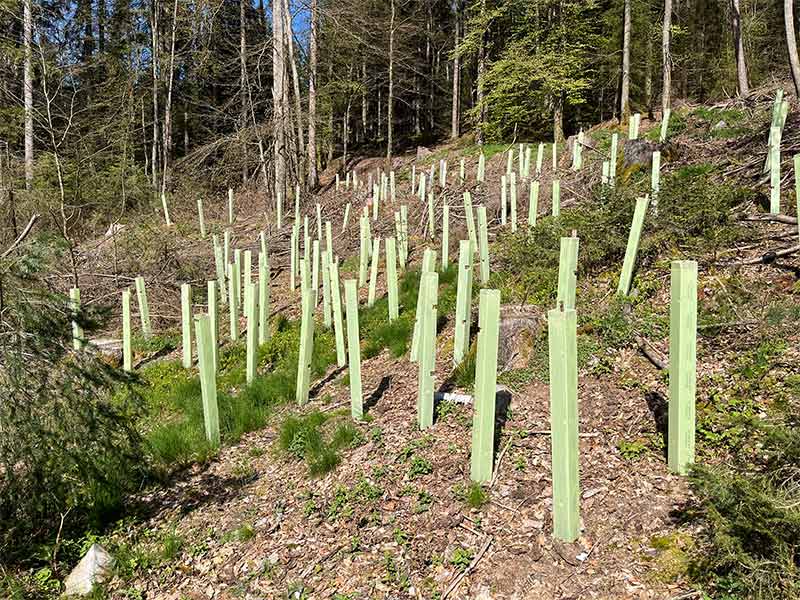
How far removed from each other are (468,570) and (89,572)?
7.35 ft

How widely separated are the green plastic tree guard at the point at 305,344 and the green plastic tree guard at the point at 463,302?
53.5 inches

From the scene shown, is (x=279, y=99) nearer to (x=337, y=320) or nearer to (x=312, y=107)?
(x=312, y=107)

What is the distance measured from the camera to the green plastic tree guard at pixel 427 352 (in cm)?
375

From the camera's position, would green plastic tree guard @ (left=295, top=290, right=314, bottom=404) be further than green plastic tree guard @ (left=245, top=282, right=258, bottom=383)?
No

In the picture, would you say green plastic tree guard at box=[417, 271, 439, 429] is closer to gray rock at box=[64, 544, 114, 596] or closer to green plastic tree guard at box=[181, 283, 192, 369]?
gray rock at box=[64, 544, 114, 596]

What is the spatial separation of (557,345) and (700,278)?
345cm

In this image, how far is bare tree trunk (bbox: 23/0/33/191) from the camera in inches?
274

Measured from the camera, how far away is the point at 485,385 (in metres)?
3.01

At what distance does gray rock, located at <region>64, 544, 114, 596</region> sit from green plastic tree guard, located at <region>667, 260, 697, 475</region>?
3395 millimetres

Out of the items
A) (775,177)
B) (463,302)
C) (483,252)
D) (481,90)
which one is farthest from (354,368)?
(481,90)

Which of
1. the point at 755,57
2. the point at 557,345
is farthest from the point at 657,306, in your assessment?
the point at 755,57

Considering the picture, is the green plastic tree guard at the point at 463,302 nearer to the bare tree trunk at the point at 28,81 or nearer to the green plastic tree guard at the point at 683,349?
the green plastic tree guard at the point at 683,349

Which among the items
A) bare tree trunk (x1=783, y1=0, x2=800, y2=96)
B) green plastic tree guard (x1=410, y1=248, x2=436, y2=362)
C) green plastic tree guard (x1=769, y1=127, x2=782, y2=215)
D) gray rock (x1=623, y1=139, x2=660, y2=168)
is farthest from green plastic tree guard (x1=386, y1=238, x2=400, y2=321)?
bare tree trunk (x1=783, y1=0, x2=800, y2=96)

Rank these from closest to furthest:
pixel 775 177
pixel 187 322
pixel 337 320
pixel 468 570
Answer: pixel 468 570 → pixel 337 320 → pixel 775 177 → pixel 187 322
